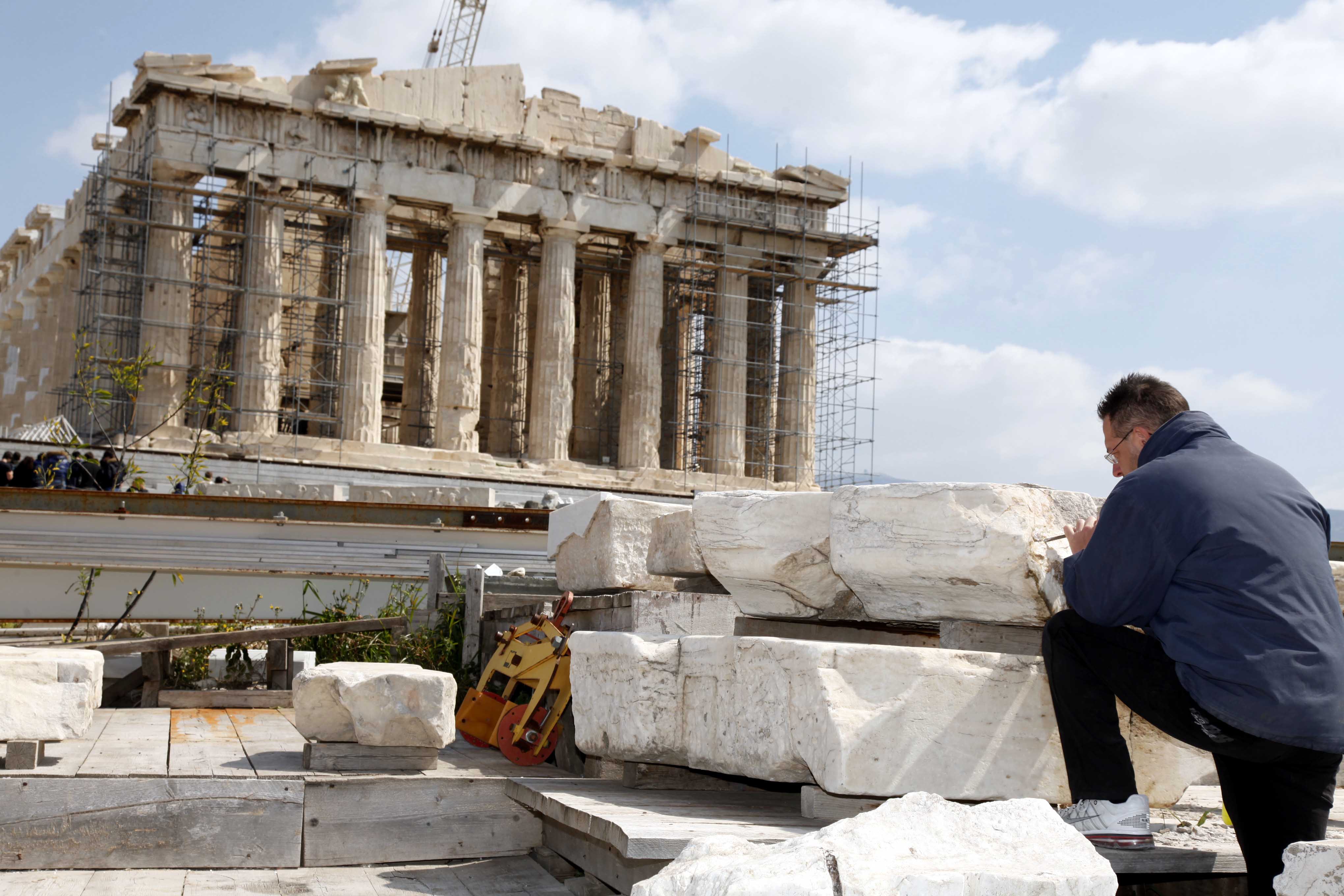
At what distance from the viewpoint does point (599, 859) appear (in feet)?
14.4

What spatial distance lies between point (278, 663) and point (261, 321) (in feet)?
62.7

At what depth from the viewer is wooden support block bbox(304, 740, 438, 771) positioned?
513cm

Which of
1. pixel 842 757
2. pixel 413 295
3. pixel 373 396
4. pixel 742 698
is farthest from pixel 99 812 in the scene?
pixel 413 295

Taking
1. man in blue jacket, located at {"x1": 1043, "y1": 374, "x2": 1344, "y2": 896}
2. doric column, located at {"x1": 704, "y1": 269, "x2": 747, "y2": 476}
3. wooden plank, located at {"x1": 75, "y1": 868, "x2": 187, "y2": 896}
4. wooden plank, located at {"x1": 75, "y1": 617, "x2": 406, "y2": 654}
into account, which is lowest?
wooden plank, located at {"x1": 75, "y1": 868, "x2": 187, "y2": 896}

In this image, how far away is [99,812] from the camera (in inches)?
178

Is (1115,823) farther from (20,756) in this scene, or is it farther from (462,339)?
(462,339)

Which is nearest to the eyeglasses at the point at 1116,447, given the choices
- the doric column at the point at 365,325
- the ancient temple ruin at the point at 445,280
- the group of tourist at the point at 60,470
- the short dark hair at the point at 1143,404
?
the short dark hair at the point at 1143,404

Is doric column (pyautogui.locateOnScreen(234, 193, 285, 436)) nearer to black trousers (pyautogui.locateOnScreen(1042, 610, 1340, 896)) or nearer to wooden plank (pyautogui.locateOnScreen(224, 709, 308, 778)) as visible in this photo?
wooden plank (pyautogui.locateOnScreen(224, 709, 308, 778))

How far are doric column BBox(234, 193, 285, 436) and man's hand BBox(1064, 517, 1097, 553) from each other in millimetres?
23126

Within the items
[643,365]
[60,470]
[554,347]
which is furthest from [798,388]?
[60,470]

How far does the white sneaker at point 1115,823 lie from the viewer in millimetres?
3666

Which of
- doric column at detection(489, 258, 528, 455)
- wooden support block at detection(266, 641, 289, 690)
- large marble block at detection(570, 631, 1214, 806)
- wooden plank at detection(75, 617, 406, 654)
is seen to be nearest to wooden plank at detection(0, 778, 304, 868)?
large marble block at detection(570, 631, 1214, 806)

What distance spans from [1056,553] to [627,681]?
1.48 metres

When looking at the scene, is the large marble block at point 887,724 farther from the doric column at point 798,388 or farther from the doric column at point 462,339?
the doric column at point 798,388
